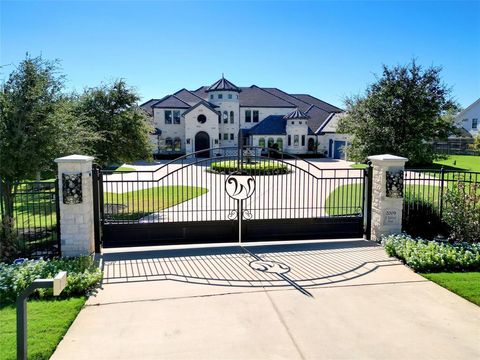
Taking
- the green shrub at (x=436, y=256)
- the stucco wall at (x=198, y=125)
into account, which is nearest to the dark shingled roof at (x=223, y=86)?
the stucco wall at (x=198, y=125)

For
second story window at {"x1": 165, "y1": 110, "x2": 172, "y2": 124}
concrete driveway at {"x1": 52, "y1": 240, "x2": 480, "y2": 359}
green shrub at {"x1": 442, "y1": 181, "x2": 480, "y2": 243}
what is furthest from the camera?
second story window at {"x1": 165, "y1": 110, "x2": 172, "y2": 124}

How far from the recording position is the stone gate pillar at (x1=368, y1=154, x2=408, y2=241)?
8625mm

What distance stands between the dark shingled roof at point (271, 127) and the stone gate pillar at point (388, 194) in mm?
37783

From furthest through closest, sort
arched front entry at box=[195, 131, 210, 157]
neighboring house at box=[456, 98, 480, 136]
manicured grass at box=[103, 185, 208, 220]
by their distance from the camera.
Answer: neighboring house at box=[456, 98, 480, 136] → arched front entry at box=[195, 131, 210, 157] → manicured grass at box=[103, 185, 208, 220]

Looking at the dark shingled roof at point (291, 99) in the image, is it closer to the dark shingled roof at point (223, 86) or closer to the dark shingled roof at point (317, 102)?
the dark shingled roof at point (317, 102)

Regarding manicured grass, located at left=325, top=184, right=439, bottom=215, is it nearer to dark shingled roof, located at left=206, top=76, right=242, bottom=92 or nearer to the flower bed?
the flower bed

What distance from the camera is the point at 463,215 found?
8633mm

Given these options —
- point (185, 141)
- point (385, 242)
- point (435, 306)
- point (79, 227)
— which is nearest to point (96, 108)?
point (79, 227)

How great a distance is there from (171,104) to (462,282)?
4254 cm

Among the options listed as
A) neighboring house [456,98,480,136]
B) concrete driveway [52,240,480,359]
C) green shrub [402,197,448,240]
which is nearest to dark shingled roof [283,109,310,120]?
neighboring house [456,98,480,136]

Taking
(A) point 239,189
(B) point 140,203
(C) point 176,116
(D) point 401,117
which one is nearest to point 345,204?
(D) point 401,117

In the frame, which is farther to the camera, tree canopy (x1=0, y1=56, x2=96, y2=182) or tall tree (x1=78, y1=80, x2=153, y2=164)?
tall tree (x1=78, y1=80, x2=153, y2=164)

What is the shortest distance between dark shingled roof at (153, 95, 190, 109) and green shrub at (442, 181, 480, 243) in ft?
130

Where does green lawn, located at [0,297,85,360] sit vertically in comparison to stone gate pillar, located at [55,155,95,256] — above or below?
below
